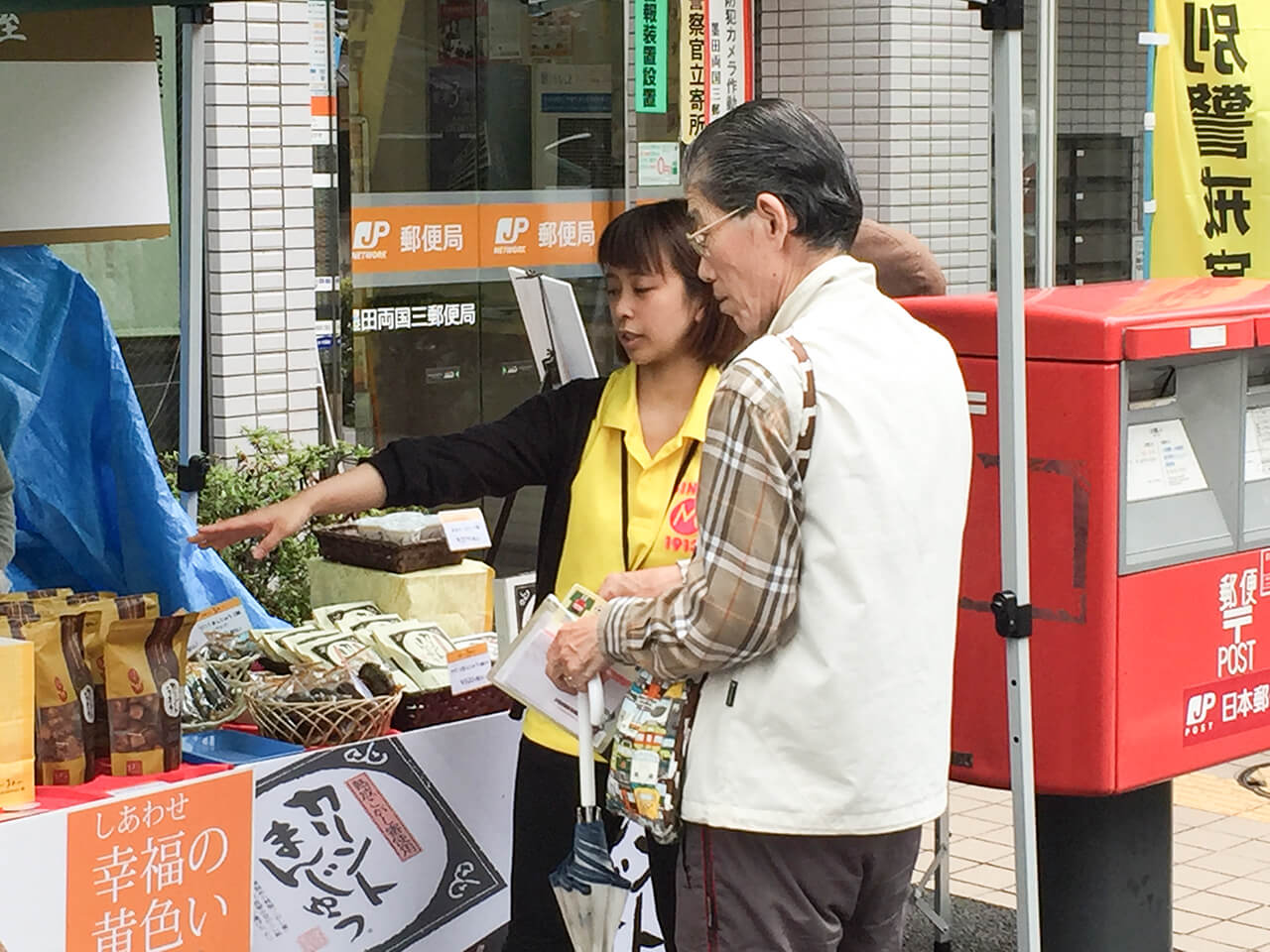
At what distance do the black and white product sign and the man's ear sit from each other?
168 centimetres

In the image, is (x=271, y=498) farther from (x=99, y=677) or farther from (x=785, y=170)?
(x=785, y=170)

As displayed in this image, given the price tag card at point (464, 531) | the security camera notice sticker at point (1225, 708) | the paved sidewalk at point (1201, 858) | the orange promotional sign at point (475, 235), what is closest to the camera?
the security camera notice sticker at point (1225, 708)

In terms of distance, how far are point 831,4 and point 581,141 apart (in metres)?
1.92

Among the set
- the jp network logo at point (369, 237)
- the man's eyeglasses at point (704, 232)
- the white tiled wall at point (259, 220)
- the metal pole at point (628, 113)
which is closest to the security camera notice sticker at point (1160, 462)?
the man's eyeglasses at point (704, 232)

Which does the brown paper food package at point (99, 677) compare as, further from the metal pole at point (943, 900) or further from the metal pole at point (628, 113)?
the metal pole at point (628, 113)

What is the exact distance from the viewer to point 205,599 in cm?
484

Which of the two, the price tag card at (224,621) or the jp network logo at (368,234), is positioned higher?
the jp network logo at (368,234)

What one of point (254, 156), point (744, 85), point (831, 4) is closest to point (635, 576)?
point (254, 156)

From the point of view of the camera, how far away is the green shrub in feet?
20.2

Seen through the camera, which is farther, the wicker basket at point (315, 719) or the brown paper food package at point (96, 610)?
the wicker basket at point (315, 719)

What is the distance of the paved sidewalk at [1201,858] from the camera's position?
17.3 feet

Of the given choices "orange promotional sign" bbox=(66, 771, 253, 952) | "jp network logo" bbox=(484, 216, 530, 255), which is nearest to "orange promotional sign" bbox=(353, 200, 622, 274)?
"jp network logo" bbox=(484, 216, 530, 255)

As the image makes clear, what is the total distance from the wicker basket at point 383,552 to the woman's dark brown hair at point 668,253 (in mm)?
1775

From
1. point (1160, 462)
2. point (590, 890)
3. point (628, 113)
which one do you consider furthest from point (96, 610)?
point (628, 113)
